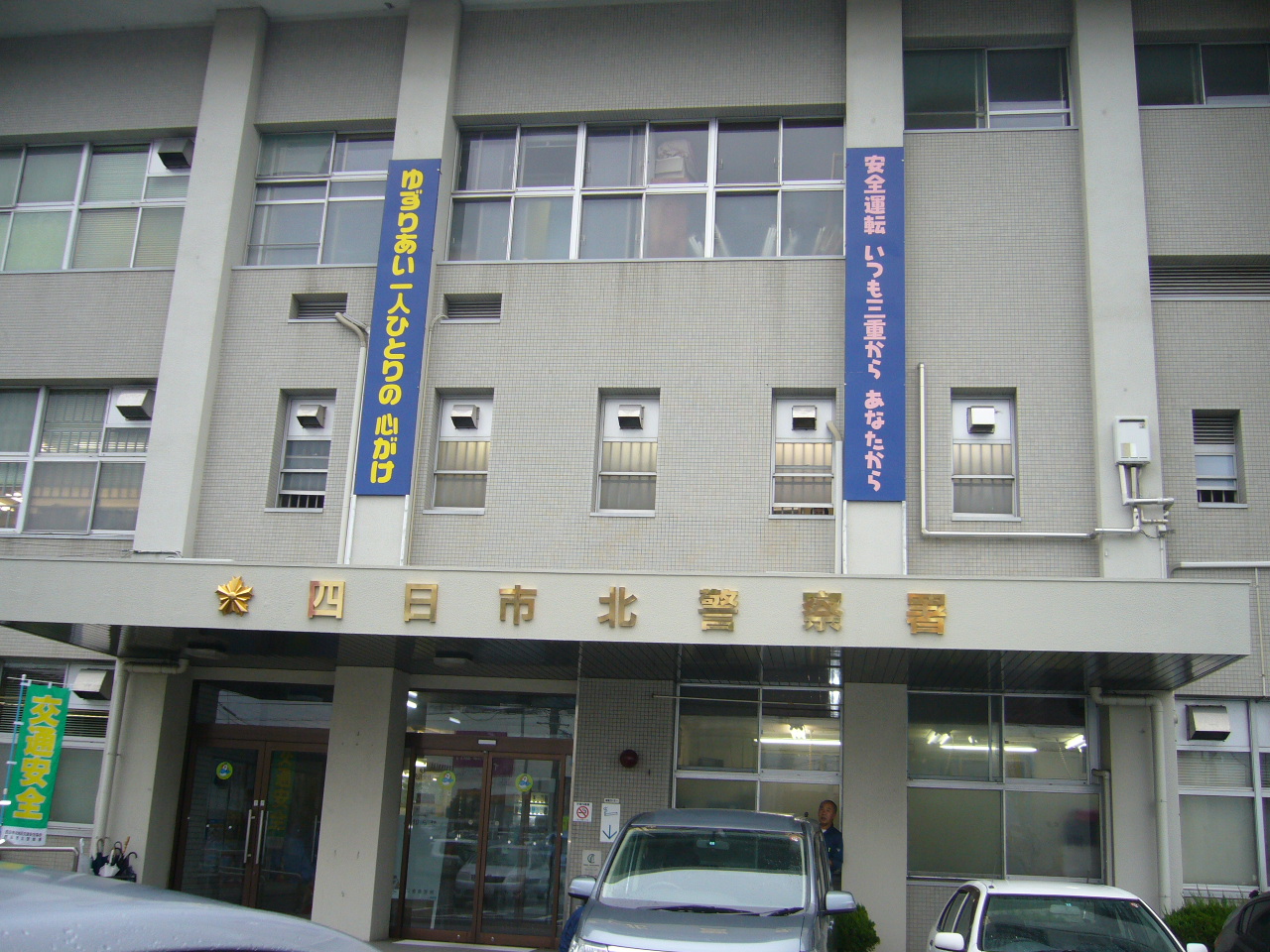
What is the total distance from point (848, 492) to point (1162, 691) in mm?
4235

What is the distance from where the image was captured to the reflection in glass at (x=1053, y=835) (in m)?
13.8

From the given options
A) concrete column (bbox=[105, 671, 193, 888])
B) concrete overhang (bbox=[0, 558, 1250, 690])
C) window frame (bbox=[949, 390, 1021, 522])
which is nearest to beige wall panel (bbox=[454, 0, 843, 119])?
A: window frame (bbox=[949, 390, 1021, 522])

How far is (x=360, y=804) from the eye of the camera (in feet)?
48.4

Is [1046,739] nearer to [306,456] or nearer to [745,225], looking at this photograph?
[745,225]

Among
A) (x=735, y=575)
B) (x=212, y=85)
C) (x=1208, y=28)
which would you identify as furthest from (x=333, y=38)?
(x=1208, y=28)

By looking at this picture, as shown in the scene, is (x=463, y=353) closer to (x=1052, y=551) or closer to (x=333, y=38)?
(x=333, y=38)

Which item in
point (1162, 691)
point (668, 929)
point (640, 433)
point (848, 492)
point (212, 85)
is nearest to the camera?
point (668, 929)

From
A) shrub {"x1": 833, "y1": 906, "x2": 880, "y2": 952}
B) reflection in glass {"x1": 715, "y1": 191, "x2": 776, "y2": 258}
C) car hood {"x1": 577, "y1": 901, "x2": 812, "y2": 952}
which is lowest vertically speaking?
shrub {"x1": 833, "y1": 906, "x2": 880, "y2": 952}

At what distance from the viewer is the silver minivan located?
7629 millimetres

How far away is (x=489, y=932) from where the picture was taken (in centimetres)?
1495

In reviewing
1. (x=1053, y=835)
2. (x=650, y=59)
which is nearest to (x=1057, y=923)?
(x=1053, y=835)

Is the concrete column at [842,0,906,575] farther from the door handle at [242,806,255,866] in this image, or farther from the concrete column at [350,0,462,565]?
the door handle at [242,806,255,866]

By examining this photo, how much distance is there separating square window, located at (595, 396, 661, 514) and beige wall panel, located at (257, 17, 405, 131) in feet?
19.0

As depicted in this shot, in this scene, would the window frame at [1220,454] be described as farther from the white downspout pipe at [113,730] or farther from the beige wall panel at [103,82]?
the beige wall panel at [103,82]
